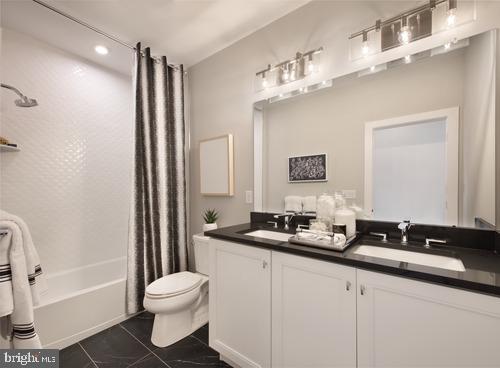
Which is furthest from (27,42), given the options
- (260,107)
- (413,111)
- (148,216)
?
(413,111)

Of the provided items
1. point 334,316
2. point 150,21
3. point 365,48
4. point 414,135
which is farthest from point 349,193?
point 150,21

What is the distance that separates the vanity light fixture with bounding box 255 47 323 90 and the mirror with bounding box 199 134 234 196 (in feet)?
1.90

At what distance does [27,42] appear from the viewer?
6.70 feet

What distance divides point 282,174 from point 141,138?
1.33m

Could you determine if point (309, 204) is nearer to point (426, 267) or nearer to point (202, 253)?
point (426, 267)

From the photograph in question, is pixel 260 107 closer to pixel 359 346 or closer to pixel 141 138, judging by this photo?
pixel 141 138

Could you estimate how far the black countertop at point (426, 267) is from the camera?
78 centimetres

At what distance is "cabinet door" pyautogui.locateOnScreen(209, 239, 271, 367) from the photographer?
1.29m

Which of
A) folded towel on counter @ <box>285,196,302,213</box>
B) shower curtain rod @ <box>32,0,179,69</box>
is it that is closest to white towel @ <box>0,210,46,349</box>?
shower curtain rod @ <box>32,0,179,69</box>

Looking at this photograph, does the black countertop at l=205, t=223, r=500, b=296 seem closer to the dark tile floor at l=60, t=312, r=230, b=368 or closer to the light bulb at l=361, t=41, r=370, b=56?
the dark tile floor at l=60, t=312, r=230, b=368

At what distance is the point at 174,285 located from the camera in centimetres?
179

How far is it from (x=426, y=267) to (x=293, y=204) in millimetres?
1008

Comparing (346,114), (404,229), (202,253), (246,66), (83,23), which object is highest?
(83,23)

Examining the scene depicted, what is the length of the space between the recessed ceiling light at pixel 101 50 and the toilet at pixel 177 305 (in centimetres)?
206
